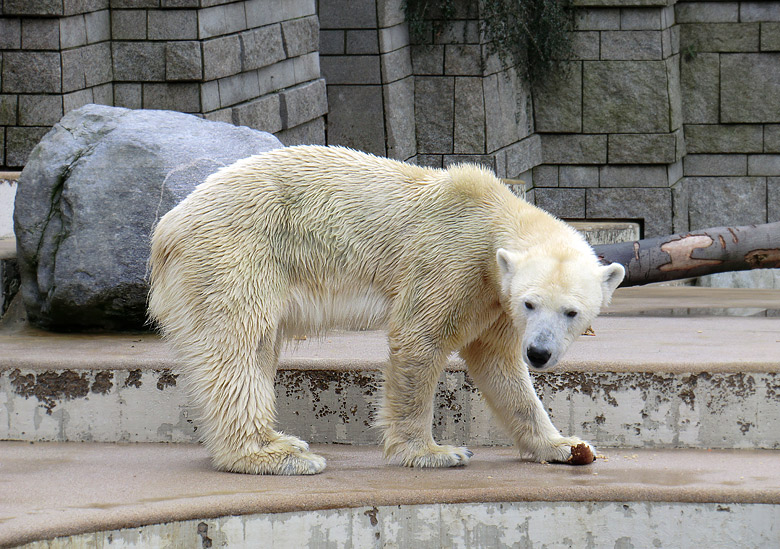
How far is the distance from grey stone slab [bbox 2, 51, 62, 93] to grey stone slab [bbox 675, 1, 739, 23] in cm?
630

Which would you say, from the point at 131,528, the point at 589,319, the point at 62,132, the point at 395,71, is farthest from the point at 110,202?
the point at 395,71

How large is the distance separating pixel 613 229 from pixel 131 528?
6.47 m

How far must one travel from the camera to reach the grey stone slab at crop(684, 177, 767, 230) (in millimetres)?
10000

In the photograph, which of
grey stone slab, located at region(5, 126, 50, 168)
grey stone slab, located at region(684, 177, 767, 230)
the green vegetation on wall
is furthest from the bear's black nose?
grey stone slab, located at region(684, 177, 767, 230)

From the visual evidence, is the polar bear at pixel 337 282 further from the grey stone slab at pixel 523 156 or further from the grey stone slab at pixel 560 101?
the grey stone slab at pixel 560 101

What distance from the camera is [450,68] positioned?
862cm

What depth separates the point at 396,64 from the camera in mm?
8406

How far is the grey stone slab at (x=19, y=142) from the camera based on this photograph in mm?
5887

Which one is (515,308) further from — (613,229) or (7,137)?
(613,229)

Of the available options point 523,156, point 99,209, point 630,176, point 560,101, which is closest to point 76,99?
point 99,209

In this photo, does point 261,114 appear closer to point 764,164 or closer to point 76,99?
→ point 76,99

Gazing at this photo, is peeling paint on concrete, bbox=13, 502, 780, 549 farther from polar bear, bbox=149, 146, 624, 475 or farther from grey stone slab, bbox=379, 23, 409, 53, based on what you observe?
grey stone slab, bbox=379, 23, 409, 53

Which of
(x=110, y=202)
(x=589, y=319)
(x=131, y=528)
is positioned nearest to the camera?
(x=131, y=528)

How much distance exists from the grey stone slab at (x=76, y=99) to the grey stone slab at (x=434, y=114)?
339cm
